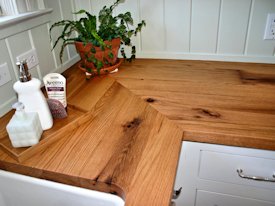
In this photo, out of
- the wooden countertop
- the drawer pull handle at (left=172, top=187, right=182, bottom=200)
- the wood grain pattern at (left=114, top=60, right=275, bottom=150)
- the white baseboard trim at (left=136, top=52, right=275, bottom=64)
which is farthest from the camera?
the white baseboard trim at (left=136, top=52, right=275, bottom=64)

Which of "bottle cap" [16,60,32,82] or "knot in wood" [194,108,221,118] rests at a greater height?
"bottle cap" [16,60,32,82]

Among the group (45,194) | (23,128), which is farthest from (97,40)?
(45,194)

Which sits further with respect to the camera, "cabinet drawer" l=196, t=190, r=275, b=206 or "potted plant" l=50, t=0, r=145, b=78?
"potted plant" l=50, t=0, r=145, b=78

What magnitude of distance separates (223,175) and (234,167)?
0.16 feet

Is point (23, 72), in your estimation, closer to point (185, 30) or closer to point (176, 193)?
point (176, 193)

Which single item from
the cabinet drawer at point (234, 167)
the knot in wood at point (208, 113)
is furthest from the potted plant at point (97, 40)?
the cabinet drawer at point (234, 167)

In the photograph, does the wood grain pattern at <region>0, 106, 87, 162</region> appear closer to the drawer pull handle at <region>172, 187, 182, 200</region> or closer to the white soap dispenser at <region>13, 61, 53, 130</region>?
the white soap dispenser at <region>13, 61, 53, 130</region>

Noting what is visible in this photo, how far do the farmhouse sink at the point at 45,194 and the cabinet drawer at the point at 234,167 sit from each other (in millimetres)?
337

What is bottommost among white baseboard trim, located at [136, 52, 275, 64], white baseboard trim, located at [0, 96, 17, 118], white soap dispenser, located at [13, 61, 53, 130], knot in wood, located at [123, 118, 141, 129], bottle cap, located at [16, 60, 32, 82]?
knot in wood, located at [123, 118, 141, 129]

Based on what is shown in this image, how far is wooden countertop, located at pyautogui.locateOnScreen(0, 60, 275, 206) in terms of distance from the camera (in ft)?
1.97

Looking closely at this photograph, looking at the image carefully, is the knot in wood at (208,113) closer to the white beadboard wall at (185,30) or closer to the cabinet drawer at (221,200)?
the cabinet drawer at (221,200)

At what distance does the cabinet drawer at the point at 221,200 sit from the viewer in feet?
2.62

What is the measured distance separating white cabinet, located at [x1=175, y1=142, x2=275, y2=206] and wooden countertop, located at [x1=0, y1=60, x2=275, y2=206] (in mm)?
Result: 48

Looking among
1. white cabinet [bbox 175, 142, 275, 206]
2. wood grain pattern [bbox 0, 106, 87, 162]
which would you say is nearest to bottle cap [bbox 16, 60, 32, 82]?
wood grain pattern [bbox 0, 106, 87, 162]
